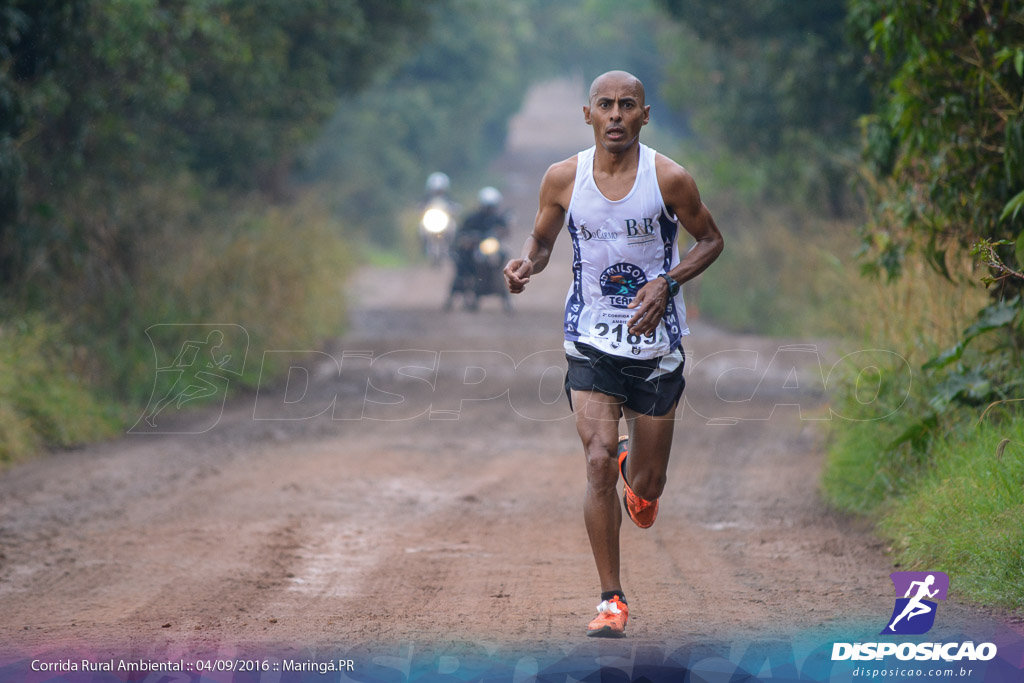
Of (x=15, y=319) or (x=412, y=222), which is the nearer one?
(x=15, y=319)

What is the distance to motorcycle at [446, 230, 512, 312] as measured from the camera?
21812 millimetres

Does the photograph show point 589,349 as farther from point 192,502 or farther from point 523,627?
point 192,502

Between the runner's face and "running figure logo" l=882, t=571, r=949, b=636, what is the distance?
2343 millimetres

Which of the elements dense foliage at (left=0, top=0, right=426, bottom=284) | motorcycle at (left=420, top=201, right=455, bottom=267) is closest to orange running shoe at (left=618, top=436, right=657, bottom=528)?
dense foliage at (left=0, top=0, right=426, bottom=284)

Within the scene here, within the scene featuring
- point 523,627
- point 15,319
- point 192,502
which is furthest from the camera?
point 15,319

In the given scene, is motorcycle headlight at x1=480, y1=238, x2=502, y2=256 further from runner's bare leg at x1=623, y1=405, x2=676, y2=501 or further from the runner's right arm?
runner's bare leg at x1=623, y1=405, x2=676, y2=501

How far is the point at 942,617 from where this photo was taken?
523cm

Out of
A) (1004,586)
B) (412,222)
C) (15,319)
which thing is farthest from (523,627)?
(412,222)

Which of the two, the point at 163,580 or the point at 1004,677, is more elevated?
the point at 163,580

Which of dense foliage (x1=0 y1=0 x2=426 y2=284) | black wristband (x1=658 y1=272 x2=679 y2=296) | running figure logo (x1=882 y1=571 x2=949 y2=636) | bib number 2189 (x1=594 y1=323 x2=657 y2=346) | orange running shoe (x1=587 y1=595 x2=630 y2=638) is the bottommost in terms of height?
orange running shoe (x1=587 y1=595 x2=630 y2=638)

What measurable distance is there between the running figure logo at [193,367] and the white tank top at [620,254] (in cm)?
739

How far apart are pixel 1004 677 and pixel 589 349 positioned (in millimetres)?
2084

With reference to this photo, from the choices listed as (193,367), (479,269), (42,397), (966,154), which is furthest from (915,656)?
(479,269)

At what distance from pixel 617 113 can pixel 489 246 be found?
54.4 feet
